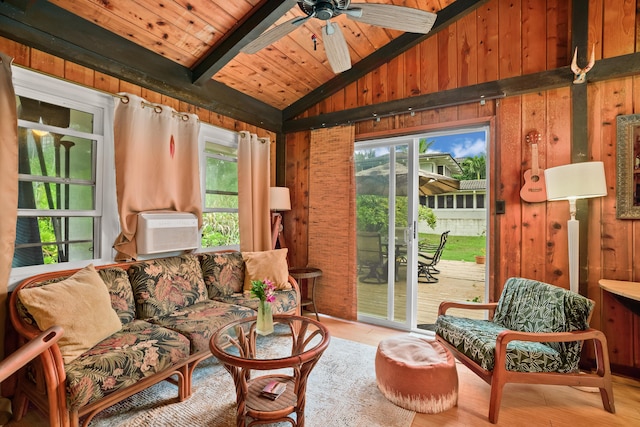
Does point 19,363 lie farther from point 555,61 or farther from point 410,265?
point 555,61

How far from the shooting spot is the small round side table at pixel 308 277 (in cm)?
345

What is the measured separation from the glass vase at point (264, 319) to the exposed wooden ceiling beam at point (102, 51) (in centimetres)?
223

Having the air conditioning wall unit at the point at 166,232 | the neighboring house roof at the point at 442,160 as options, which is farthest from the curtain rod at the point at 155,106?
the neighboring house roof at the point at 442,160

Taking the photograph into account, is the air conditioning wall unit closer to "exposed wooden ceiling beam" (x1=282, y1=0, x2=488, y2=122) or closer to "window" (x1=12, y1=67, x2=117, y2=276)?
"window" (x1=12, y1=67, x2=117, y2=276)

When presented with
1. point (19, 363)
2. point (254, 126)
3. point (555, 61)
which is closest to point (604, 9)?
point (555, 61)

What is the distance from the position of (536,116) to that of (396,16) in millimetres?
1792

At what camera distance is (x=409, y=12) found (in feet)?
5.45

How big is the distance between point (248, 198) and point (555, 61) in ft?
10.7

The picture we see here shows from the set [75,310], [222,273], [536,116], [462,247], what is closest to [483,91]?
[536,116]

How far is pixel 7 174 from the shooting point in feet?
6.08

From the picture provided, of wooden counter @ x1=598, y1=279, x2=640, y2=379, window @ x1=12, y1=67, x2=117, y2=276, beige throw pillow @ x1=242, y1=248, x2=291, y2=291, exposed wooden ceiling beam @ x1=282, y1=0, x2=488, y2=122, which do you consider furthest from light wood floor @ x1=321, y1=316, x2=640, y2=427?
exposed wooden ceiling beam @ x1=282, y1=0, x2=488, y2=122

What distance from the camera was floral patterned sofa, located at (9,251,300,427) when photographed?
4.96 feet

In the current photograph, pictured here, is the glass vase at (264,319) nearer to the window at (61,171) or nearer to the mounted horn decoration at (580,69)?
the window at (61,171)

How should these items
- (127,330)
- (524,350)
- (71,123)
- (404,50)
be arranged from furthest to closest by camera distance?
(404,50), (71,123), (127,330), (524,350)
